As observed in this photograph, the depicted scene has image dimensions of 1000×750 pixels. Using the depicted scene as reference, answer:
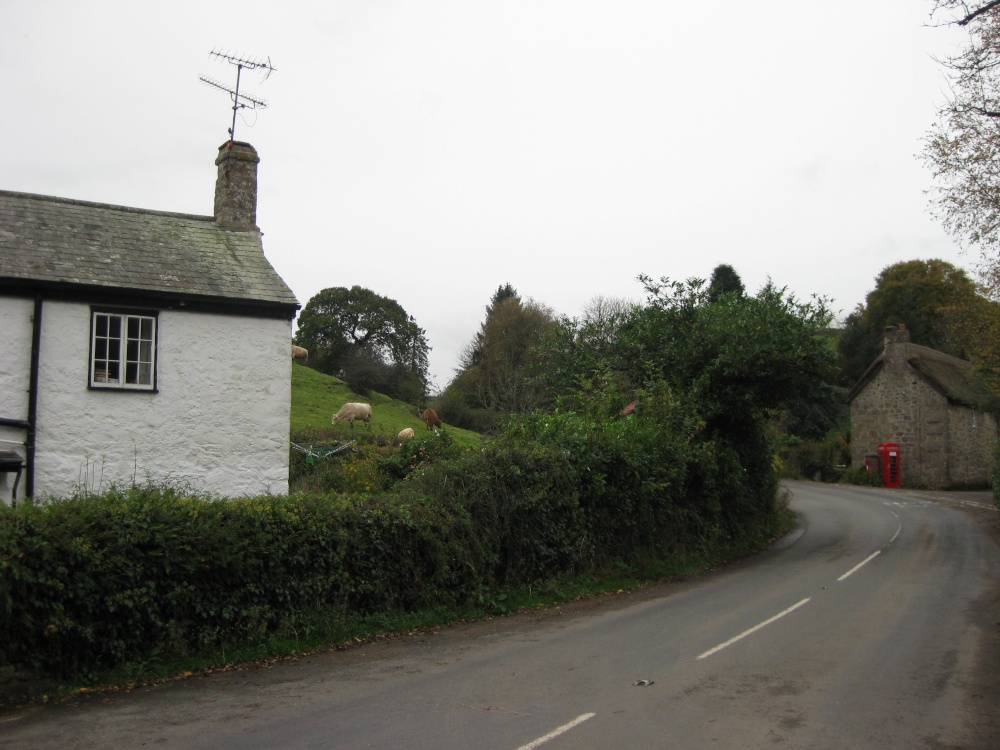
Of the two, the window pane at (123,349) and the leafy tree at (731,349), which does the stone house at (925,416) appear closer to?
the leafy tree at (731,349)

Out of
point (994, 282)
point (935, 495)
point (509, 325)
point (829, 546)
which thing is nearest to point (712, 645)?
point (829, 546)

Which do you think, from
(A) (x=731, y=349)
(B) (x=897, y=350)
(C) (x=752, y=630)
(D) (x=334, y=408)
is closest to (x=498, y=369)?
(D) (x=334, y=408)

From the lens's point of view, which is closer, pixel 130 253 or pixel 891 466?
pixel 130 253

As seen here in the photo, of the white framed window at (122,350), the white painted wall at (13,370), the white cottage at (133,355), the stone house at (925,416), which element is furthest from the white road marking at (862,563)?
→ the stone house at (925,416)

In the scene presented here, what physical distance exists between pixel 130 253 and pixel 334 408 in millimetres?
25117

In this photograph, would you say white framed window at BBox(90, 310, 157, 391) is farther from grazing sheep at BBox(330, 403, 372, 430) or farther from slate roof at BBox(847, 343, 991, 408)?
slate roof at BBox(847, 343, 991, 408)

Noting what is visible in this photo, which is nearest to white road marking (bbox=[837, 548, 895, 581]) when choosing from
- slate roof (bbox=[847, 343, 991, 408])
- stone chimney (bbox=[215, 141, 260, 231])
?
stone chimney (bbox=[215, 141, 260, 231])

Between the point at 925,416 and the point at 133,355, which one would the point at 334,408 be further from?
the point at 925,416

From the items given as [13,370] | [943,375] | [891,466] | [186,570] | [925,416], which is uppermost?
[943,375]

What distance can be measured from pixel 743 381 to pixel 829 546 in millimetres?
5196

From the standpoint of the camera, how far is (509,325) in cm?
6838

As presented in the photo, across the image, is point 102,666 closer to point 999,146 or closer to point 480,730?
point 480,730

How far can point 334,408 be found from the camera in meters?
42.0

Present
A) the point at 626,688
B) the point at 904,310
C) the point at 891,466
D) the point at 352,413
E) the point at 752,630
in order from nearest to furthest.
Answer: the point at 626,688 < the point at 752,630 < the point at 352,413 < the point at 891,466 < the point at 904,310
